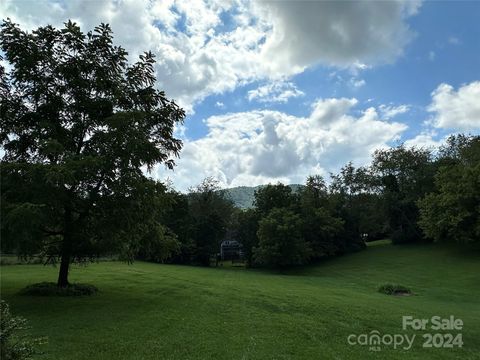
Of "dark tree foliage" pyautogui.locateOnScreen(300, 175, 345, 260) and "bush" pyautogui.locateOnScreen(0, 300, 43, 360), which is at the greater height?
"dark tree foliage" pyautogui.locateOnScreen(300, 175, 345, 260)

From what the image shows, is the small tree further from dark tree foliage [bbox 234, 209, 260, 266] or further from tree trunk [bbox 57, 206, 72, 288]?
tree trunk [bbox 57, 206, 72, 288]

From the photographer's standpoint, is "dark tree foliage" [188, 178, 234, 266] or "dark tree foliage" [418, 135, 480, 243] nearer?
"dark tree foliage" [418, 135, 480, 243]

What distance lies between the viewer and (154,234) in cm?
2158

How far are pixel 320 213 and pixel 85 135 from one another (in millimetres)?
47475

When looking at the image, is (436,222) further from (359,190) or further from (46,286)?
(46,286)

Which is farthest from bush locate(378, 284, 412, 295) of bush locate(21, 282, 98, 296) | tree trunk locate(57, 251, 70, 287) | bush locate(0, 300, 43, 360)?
bush locate(0, 300, 43, 360)

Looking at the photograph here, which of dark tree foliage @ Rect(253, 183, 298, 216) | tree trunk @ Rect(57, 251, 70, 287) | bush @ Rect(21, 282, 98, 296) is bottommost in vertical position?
bush @ Rect(21, 282, 98, 296)

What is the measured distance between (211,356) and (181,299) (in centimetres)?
907

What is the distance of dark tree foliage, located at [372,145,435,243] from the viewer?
64.0 meters

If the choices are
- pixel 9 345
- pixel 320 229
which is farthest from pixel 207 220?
pixel 9 345

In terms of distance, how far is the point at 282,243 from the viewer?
55781 mm

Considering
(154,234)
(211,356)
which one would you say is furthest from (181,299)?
(211,356)

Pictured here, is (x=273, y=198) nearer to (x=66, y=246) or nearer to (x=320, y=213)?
(x=320, y=213)

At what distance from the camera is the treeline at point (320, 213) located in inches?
2235
